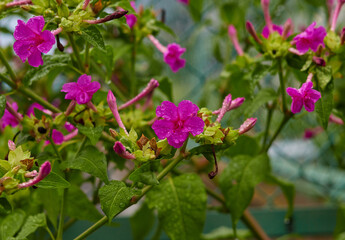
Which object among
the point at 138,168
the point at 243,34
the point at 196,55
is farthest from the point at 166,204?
the point at 196,55

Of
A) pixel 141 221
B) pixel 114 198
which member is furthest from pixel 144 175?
pixel 141 221

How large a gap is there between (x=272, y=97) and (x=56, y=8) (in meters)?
0.34

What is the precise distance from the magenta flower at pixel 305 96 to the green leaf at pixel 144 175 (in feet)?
0.58

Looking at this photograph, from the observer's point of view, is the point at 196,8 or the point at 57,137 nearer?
the point at 57,137

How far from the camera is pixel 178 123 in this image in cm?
43

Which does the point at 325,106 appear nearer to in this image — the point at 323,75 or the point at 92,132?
the point at 323,75

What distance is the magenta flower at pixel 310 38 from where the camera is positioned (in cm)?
54

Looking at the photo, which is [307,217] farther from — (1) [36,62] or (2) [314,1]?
(1) [36,62]

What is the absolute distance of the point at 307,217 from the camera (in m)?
1.25

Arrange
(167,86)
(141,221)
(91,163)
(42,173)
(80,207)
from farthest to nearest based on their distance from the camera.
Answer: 1. (141,221)
2. (167,86)
3. (80,207)
4. (91,163)
5. (42,173)

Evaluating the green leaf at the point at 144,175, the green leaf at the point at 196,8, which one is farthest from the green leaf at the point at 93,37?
the green leaf at the point at 196,8

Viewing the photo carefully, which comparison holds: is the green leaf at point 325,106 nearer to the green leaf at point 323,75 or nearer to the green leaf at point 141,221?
the green leaf at point 323,75

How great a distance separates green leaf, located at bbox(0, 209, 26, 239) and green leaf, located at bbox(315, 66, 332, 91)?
46 centimetres

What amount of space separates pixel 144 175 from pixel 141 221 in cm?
49
